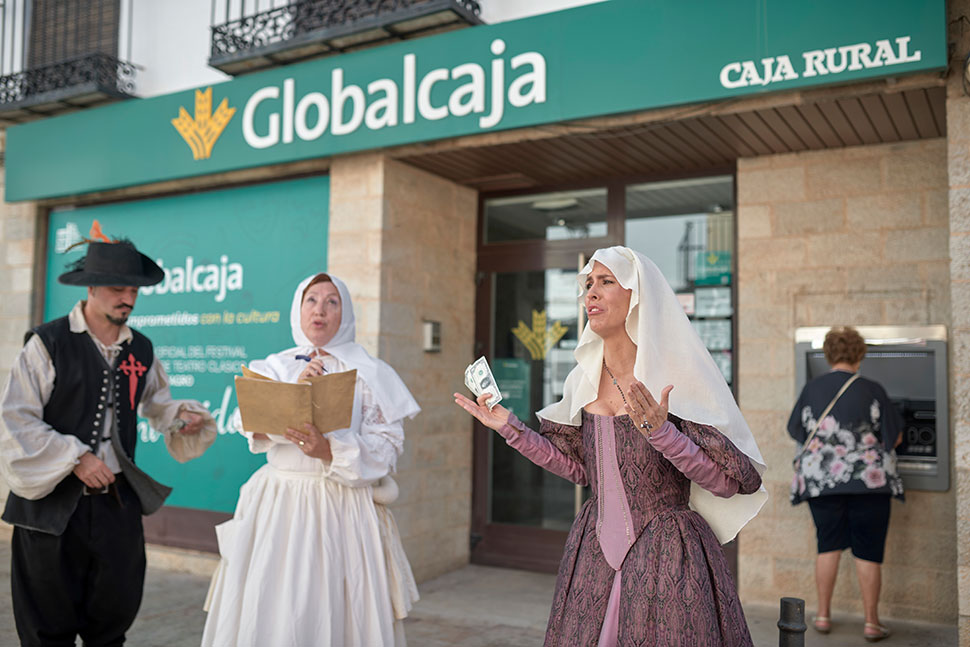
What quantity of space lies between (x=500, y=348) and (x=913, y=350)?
9.91ft

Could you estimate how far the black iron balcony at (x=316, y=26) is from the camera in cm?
562

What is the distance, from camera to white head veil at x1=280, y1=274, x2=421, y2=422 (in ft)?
12.3

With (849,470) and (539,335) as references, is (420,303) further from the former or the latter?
(849,470)

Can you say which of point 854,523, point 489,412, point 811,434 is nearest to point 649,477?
point 489,412

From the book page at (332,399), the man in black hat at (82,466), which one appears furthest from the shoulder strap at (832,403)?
the man in black hat at (82,466)

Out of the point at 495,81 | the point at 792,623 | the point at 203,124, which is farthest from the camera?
the point at 203,124

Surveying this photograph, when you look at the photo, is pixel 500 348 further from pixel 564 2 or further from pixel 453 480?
pixel 564 2

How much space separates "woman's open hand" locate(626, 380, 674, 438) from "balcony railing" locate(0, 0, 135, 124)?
21.1 ft

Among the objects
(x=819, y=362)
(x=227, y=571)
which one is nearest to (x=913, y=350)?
(x=819, y=362)

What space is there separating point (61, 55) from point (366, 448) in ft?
20.5

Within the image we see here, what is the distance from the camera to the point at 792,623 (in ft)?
8.04

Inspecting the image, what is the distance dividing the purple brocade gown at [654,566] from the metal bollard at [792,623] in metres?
0.12

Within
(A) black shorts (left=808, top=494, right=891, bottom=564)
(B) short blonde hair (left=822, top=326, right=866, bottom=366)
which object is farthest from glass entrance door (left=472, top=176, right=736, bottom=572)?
(A) black shorts (left=808, top=494, right=891, bottom=564)

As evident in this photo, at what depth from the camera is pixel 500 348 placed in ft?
22.4
